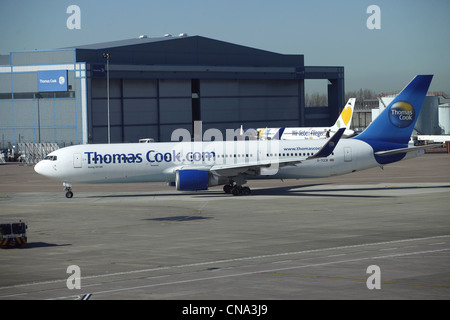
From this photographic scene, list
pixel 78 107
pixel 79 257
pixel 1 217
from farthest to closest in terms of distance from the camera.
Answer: pixel 78 107, pixel 1 217, pixel 79 257

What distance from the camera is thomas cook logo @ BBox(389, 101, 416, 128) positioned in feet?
179

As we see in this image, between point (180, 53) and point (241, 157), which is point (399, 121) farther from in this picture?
point (180, 53)

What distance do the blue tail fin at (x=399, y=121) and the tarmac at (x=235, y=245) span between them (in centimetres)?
411

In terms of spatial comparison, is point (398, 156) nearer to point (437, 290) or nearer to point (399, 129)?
point (399, 129)

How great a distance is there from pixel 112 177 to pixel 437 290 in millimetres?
36305

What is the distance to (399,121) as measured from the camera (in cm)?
5441

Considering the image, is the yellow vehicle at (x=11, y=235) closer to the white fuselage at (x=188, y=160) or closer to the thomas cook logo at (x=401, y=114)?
the white fuselage at (x=188, y=160)

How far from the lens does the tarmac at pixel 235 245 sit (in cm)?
2112

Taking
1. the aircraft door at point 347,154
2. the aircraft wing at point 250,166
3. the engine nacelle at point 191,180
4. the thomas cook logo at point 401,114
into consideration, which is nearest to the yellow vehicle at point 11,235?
the engine nacelle at point 191,180

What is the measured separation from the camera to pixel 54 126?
10925 cm

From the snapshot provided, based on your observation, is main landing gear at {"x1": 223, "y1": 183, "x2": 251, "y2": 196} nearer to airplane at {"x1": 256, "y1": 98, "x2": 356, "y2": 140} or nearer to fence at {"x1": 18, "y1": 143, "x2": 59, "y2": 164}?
airplane at {"x1": 256, "y1": 98, "x2": 356, "y2": 140}

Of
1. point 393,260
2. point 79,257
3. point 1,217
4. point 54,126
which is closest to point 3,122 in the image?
point 54,126

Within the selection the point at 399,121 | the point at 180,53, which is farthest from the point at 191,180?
the point at 180,53
